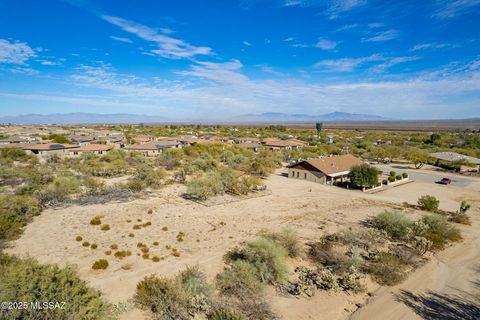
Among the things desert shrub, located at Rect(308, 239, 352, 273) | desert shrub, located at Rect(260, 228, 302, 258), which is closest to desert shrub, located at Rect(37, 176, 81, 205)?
desert shrub, located at Rect(260, 228, 302, 258)

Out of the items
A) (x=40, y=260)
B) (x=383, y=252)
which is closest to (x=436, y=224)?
(x=383, y=252)

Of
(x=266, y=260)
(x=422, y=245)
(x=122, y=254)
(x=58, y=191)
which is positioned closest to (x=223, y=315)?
(x=266, y=260)

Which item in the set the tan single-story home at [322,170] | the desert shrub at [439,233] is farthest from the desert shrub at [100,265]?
the tan single-story home at [322,170]

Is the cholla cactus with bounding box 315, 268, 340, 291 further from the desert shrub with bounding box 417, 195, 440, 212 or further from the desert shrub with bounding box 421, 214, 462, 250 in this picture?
the desert shrub with bounding box 417, 195, 440, 212

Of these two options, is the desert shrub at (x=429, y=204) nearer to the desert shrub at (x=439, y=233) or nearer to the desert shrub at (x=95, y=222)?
the desert shrub at (x=439, y=233)

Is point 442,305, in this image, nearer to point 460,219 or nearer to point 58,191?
point 460,219

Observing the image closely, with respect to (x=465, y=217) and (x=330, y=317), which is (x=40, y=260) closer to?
(x=330, y=317)
